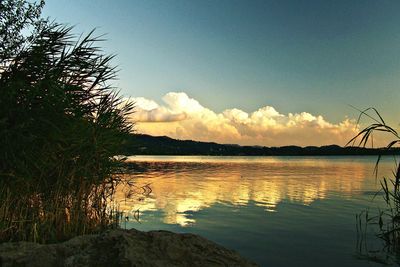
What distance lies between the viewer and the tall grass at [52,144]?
10.2 m

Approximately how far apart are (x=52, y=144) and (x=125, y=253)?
6253 millimetres

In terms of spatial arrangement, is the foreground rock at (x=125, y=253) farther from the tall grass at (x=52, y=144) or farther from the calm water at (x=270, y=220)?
the calm water at (x=270, y=220)

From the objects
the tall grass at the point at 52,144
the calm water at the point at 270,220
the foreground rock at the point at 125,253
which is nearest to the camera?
the foreground rock at the point at 125,253

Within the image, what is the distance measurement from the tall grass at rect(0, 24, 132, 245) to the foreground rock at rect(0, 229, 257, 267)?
132 inches

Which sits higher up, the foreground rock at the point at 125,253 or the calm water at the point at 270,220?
the foreground rock at the point at 125,253

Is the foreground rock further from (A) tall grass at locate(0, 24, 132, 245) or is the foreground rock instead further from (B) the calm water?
(B) the calm water

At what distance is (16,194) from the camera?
34.6 feet

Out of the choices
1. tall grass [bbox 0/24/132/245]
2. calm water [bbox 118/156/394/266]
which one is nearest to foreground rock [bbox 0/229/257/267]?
tall grass [bbox 0/24/132/245]

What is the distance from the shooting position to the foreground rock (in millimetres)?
6121

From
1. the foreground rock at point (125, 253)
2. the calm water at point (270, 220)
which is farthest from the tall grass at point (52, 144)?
the calm water at point (270, 220)

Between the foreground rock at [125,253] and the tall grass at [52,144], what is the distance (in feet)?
11.0

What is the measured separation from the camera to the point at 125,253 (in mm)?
6051

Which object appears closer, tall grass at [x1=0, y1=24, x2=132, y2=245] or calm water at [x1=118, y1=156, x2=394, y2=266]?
tall grass at [x1=0, y1=24, x2=132, y2=245]

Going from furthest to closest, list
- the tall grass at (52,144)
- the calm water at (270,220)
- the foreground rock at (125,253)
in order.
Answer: the calm water at (270,220) < the tall grass at (52,144) < the foreground rock at (125,253)
